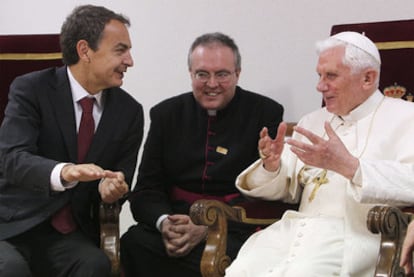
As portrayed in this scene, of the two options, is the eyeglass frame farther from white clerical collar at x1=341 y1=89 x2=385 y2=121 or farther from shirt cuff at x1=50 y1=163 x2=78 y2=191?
shirt cuff at x1=50 y1=163 x2=78 y2=191

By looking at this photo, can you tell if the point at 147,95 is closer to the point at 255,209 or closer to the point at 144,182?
the point at 144,182

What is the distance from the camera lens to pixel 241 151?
11.5 ft

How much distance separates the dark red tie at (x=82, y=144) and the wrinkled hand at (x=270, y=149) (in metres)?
0.77

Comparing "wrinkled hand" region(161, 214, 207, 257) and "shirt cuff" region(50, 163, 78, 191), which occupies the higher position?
"shirt cuff" region(50, 163, 78, 191)

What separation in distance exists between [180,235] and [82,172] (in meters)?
0.66

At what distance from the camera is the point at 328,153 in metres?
2.63

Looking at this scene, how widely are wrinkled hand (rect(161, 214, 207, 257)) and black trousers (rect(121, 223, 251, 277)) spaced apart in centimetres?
5

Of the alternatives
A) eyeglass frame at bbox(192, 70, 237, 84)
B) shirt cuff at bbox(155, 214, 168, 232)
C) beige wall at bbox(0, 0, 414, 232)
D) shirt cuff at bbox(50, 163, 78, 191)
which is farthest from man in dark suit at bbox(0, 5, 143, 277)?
beige wall at bbox(0, 0, 414, 232)

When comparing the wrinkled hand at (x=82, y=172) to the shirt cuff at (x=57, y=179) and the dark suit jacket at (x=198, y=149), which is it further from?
the dark suit jacket at (x=198, y=149)

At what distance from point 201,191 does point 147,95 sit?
3.66 ft

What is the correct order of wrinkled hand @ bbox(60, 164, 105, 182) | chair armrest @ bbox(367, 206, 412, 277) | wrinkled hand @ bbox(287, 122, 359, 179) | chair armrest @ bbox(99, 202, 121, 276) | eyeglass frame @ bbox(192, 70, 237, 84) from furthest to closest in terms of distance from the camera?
eyeglass frame @ bbox(192, 70, 237, 84)
chair armrest @ bbox(99, 202, 121, 276)
wrinkled hand @ bbox(60, 164, 105, 182)
wrinkled hand @ bbox(287, 122, 359, 179)
chair armrest @ bbox(367, 206, 412, 277)

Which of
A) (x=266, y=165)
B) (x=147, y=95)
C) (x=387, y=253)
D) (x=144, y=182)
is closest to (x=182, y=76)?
(x=147, y=95)

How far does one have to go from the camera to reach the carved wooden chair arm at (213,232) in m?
2.83

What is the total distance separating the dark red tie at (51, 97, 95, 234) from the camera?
3.13m
